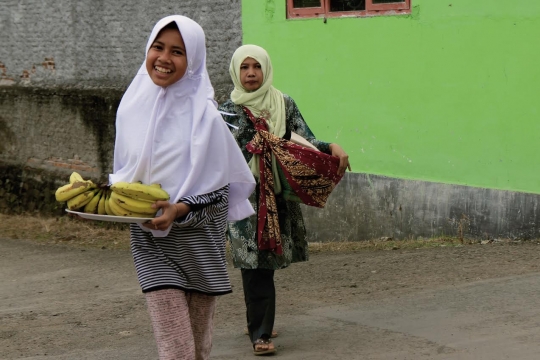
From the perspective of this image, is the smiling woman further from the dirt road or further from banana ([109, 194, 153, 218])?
the dirt road

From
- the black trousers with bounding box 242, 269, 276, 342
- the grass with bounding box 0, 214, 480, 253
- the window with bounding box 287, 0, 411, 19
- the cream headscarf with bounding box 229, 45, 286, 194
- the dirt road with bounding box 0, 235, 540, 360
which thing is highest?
the window with bounding box 287, 0, 411, 19

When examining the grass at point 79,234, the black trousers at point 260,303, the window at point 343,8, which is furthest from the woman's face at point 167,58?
the grass at point 79,234

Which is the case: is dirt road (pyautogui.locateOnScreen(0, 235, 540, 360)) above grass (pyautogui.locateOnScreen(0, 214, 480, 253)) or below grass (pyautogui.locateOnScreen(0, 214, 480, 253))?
above

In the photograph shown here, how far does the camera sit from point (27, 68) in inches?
504

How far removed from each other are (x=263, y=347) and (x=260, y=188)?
3.03ft

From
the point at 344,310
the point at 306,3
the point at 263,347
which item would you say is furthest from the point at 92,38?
the point at 263,347

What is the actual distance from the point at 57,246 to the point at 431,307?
551 cm

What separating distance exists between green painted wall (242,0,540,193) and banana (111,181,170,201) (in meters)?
4.86

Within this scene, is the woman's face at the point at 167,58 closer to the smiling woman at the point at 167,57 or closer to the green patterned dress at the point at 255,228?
the smiling woman at the point at 167,57

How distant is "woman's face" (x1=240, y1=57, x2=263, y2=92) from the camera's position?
5871 mm

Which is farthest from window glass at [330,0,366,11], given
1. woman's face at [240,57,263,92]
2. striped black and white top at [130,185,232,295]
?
striped black and white top at [130,185,232,295]

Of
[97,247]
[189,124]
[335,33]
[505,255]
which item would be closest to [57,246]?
[97,247]

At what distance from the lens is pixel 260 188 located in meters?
5.88

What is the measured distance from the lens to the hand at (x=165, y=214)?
4.09m
